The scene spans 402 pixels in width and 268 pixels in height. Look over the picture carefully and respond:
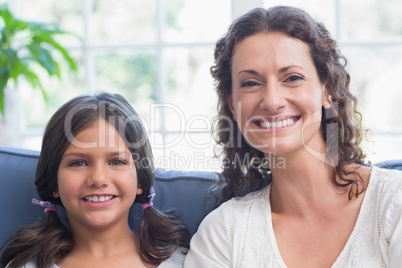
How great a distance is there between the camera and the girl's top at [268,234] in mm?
1367

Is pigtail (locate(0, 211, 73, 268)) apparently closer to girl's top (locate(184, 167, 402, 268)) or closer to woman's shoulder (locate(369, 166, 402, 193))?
girl's top (locate(184, 167, 402, 268))

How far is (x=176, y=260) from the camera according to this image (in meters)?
1.62

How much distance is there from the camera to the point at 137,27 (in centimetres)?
369

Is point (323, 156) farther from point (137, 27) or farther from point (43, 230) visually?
point (137, 27)

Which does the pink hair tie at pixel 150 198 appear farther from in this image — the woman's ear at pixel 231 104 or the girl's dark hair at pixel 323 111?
the woman's ear at pixel 231 104

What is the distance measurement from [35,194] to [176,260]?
1.80ft

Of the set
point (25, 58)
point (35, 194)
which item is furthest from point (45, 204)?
point (25, 58)

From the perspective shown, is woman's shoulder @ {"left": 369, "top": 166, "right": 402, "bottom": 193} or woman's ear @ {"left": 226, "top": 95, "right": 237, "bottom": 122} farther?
woman's ear @ {"left": 226, "top": 95, "right": 237, "bottom": 122}

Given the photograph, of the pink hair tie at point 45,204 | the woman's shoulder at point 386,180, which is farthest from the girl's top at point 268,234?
the pink hair tie at point 45,204

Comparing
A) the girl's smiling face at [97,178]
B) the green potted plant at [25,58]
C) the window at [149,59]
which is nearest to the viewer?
the girl's smiling face at [97,178]

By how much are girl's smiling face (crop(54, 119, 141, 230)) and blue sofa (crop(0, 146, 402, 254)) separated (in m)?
0.18

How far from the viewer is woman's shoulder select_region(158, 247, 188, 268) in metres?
1.60

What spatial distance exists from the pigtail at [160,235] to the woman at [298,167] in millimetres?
107

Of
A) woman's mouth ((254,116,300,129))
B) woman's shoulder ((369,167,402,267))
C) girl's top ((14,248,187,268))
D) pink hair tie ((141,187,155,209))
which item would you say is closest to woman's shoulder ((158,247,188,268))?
girl's top ((14,248,187,268))
